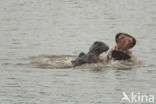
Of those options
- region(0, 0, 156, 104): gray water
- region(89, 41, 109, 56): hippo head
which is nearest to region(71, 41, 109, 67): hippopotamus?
region(89, 41, 109, 56): hippo head

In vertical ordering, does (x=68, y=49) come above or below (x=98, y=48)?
below

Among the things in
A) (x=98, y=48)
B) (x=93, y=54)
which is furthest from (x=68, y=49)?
(x=98, y=48)

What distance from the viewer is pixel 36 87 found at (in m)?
16.4

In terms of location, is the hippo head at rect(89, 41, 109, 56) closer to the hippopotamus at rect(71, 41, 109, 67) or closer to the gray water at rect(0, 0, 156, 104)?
the hippopotamus at rect(71, 41, 109, 67)

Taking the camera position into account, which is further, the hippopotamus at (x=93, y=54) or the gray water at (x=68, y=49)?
the hippopotamus at (x=93, y=54)

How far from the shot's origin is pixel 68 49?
22219 millimetres

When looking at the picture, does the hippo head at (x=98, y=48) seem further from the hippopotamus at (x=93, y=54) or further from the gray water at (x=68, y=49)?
the gray water at (x=68, y=49)

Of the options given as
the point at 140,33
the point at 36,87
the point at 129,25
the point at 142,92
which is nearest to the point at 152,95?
the point at 142,92

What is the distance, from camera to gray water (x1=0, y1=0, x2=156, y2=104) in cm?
1605

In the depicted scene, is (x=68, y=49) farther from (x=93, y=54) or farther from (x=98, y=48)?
(x=98, y=48)

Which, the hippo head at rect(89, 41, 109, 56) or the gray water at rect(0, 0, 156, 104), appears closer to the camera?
the gray water at rect(0, 0, 156, 104)

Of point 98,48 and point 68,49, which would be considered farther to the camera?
point 68,49

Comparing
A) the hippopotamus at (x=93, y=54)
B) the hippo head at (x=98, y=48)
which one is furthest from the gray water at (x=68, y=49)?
the hippo head at (x=98, y=48)

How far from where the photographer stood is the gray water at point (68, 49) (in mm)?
16047
